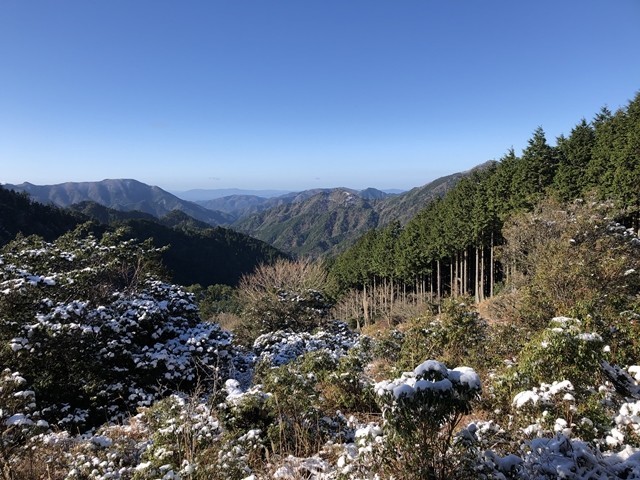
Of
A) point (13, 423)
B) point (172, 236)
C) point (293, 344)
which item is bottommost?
point (172, 236)

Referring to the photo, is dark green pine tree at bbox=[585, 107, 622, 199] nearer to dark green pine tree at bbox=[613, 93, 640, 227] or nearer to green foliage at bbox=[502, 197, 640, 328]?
dark green pine tree at bbox=[613, 93, 640, 227]

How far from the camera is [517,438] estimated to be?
372cm

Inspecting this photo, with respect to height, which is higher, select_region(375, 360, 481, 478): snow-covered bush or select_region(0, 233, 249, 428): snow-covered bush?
select_region(375, 360, 481, 478): snow-covered bush

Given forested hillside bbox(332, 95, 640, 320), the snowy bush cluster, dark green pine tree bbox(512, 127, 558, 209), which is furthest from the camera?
dark green pine tree bbox(512, 127, 558, 209)

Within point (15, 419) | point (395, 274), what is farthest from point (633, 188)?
point (15, 419)

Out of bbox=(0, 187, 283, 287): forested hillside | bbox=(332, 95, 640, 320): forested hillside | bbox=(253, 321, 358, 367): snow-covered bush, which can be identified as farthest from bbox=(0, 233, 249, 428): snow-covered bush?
bbox=(0, 187, 283, 287): forested hillside

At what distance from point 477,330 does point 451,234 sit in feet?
65.5

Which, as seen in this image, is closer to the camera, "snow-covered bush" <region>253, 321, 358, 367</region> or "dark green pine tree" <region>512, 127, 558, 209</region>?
"snow-covered bush" <region>253, 321, 358, 367</region>

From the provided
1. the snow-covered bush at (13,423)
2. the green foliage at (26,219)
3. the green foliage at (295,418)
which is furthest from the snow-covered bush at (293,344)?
the green foliage at (26,219)

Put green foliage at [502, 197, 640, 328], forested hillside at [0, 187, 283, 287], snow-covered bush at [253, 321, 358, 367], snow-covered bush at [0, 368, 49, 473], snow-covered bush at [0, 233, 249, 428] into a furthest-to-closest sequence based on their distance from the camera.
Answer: forested hillside at [0, 187, 283, 287] → snow-covered bush at [253, 321, 358, 367] → snow-covered bush at [0, 233, 249, 428] → green foliage at [502, 197, 640, 328] → snow-covered bush at [0, 368, 49, 473]

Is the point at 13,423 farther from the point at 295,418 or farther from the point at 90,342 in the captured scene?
the point at 90,342

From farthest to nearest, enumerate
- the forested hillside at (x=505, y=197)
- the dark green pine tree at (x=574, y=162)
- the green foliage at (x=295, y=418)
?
the dark green pine tree at (x=574, y=162) → the forested hillside at (x=505, y=197) → the green foliage at (x=295, y=418)

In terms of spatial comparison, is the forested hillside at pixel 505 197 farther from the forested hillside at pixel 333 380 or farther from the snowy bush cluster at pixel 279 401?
the snowy bush cluster at pixel 279 401

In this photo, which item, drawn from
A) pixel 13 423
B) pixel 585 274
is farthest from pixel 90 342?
pixel 585 274
